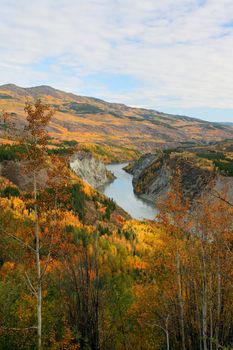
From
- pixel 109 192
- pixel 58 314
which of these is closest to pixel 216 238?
pixel 58 314

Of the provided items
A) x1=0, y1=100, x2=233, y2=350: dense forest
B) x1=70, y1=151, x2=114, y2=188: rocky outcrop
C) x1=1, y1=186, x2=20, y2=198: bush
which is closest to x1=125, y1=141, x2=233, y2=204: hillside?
x1=70, y1=151, x2=114, y2=188: rocky outcrop

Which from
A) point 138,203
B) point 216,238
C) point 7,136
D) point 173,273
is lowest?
point 138,203

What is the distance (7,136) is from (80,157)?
103 m

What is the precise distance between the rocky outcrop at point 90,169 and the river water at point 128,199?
3.67 meters

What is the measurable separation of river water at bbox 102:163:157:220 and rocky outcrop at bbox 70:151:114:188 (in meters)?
3.67

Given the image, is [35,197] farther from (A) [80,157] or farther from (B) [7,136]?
(A) [80,157]

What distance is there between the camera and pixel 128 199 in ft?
300

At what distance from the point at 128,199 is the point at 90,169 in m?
30.2

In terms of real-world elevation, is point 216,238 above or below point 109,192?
above

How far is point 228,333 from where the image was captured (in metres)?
16.5

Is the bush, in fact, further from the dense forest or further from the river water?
the dense forest

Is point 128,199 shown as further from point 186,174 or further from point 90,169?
point 90,169

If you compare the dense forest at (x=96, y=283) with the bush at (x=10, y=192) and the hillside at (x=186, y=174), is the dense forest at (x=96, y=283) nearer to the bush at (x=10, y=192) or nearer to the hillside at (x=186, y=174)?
the bush at (x=10, y=192)

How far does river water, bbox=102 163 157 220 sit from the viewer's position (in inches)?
2978
